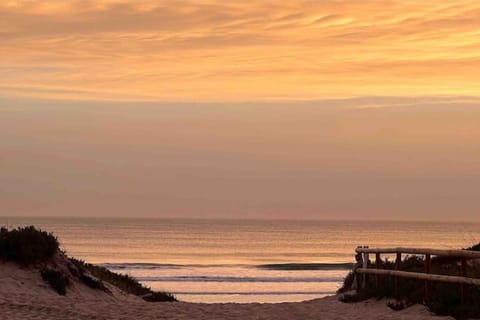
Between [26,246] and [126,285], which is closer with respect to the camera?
[26,246]

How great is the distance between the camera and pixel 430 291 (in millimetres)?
25922

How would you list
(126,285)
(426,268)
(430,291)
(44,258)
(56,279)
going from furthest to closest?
1. (126,285)
2. (44,258)
3. (56,279)
4. (426,268)
5. (430,291)

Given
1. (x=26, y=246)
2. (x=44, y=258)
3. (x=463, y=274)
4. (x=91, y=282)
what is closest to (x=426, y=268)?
(x=463, y=274)

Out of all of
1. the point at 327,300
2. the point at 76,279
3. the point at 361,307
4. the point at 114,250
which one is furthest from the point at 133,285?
the point at 114,250

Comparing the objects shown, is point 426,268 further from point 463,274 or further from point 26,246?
point 26,246

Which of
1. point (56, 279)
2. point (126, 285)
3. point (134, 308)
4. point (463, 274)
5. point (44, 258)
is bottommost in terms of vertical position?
point (134, 308)

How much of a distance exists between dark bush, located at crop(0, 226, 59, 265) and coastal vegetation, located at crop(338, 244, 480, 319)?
373 inches

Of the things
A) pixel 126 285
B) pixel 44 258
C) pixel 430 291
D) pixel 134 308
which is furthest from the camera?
pixel 126 285

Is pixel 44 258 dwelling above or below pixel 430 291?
above

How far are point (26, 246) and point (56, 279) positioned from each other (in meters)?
1.59

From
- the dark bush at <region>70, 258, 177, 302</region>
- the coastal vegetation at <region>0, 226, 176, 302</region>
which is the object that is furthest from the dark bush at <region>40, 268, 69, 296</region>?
the dark bush at <region>70, 258, 177, 302</region>

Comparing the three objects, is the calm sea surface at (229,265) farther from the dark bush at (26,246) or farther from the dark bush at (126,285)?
the dark bush at (26,246)

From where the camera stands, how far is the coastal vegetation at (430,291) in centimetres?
2392

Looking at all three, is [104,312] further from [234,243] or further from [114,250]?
[234,243]
